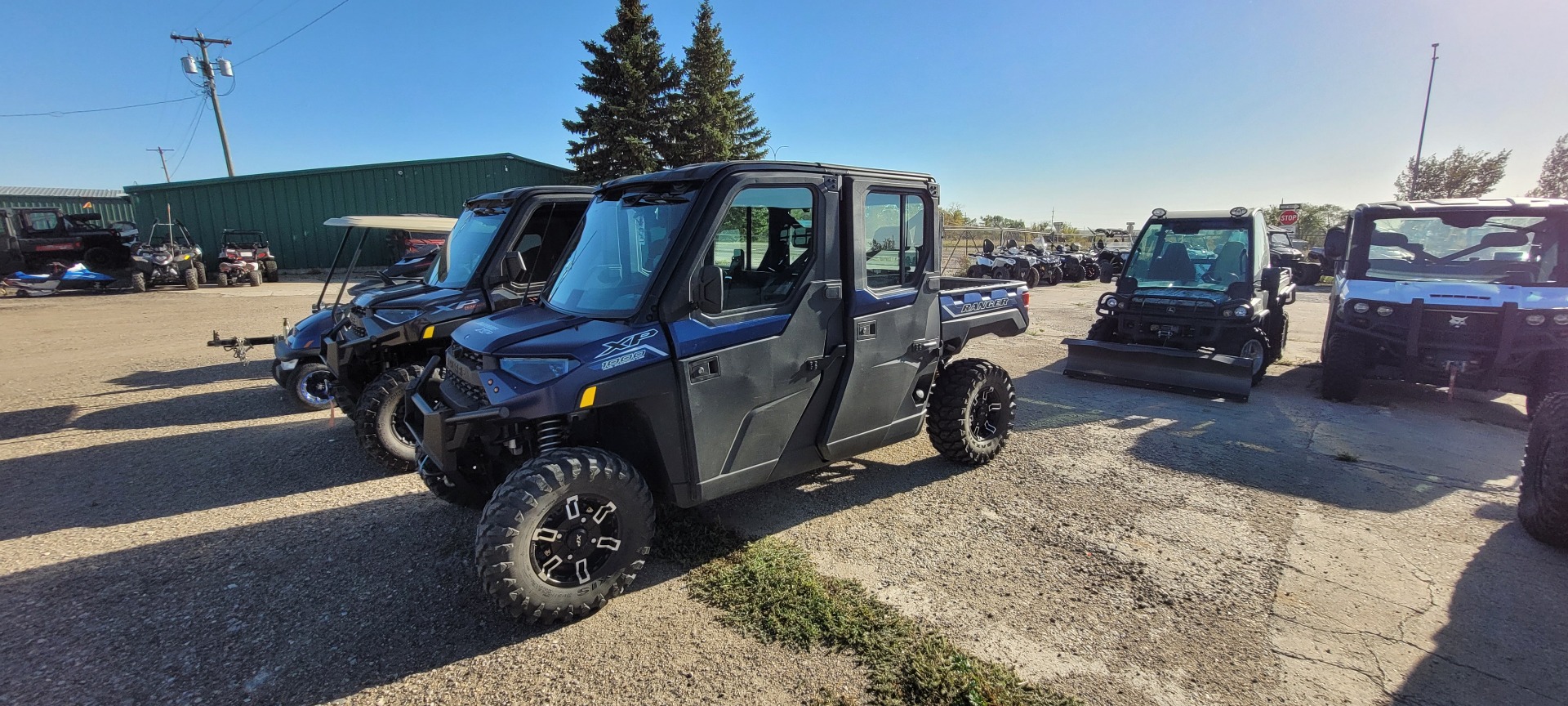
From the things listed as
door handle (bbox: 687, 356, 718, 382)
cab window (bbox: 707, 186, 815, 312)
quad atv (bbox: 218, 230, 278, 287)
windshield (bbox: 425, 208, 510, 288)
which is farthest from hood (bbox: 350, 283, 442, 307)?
quad atv (bbox: 218, 230, 278, 287)

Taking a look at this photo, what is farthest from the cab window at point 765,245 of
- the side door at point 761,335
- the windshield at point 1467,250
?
the windshield at point 1467,250

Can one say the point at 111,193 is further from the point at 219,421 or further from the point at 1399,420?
the point at 1399,420

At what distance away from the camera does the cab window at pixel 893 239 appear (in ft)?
13.5

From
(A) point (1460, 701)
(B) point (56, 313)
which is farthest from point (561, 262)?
(B) point (56, 313)

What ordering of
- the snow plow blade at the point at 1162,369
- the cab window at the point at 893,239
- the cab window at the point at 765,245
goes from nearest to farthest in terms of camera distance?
1. the cab window at the point at 765,245
2. the cab window at the point at 893,239
3. the snow plow blade at the point at 1162,369

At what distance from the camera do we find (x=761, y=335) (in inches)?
139

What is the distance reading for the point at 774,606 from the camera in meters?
3.25

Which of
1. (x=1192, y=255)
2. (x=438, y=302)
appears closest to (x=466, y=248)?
(x=438, y=302)

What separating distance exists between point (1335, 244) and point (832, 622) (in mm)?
8141

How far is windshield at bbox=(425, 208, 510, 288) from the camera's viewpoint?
19.3 ft

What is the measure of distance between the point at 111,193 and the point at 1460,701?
58.2 m

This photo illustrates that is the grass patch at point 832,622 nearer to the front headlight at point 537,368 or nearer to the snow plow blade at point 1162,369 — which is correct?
the front headlight at point 537,368

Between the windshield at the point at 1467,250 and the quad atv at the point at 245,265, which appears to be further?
the quad atv at the point at 245,265

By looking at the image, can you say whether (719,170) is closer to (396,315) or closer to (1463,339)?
(396,315)
